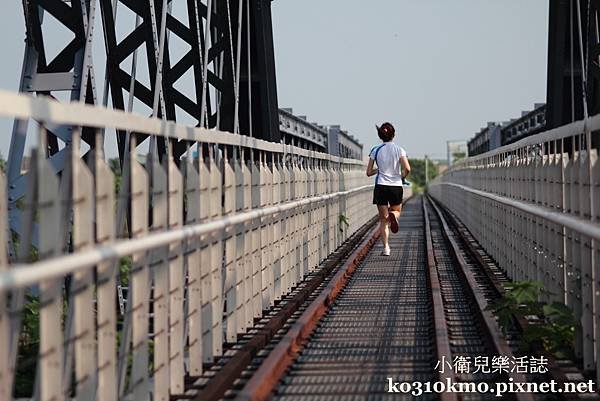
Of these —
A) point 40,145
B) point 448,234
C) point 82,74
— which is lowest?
point 448,234

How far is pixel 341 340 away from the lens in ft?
33.5

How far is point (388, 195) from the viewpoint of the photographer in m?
16.8

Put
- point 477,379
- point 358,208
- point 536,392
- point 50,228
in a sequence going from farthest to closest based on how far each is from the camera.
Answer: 1. point 358,208
2. point 477,379
3. point 536,392
4. point 50,228

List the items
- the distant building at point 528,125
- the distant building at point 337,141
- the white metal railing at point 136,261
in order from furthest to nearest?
the distant building at point 337,141, the distant building at point 528,125, the white metal railing at point 136,261

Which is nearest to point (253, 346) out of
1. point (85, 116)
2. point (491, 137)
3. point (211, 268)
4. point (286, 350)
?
point (286, 350)

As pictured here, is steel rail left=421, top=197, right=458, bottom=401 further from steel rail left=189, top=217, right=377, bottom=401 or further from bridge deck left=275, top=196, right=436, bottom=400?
steel rail left=189, top=217, right=377, bottom=401

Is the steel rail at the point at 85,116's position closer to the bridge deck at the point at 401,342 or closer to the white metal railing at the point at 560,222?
the bridge deck at the point at 401,342

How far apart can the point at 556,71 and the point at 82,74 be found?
1253cm

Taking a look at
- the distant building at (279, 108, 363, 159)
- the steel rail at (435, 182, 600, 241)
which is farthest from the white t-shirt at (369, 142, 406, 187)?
the distant building at (279, 108, 363, 159)

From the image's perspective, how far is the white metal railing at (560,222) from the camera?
758 centimetres

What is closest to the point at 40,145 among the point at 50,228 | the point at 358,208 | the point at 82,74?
the point at 50,228

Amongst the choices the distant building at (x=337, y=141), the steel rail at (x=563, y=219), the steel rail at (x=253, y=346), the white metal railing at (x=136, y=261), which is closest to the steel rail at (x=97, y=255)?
the white metal railing at (x=136, y=261)

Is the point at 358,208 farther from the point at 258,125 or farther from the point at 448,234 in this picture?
the point at 258,125

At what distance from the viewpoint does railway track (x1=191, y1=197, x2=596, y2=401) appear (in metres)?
7.88
